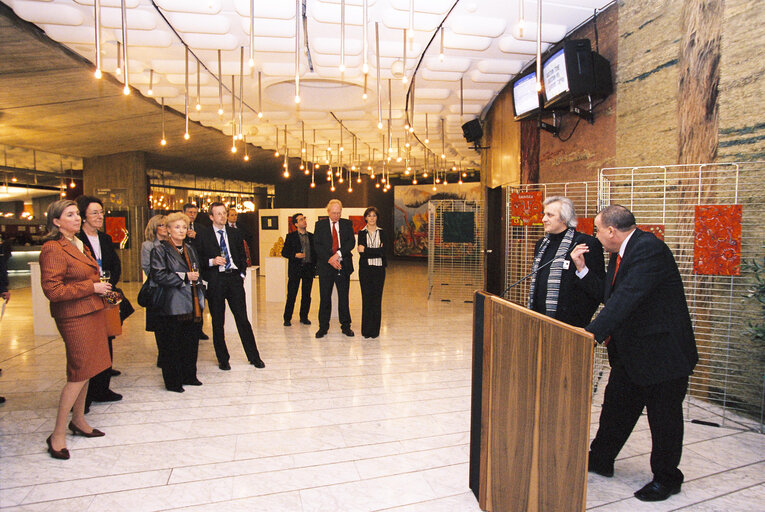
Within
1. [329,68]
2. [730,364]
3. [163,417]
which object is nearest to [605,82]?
[730,364]

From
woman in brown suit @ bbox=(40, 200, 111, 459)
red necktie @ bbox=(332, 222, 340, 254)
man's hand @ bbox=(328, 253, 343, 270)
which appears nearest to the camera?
woman in brown suit @ bbox=(40, 200, 111, 459)

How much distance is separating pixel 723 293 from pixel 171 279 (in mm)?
4565

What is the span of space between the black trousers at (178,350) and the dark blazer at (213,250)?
2.06 feet

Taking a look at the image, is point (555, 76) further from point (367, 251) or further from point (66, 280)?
point (66, 280)

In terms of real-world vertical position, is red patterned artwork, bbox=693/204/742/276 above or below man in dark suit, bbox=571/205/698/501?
above

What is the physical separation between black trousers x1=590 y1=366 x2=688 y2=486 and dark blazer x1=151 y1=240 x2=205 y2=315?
128 inches

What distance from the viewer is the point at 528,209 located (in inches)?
217

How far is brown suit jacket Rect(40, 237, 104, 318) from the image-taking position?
112 inches

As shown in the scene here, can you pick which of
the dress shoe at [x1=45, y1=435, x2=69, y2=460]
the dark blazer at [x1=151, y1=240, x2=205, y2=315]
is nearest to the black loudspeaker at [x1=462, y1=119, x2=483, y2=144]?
the dark blazer at [x1=151, y1=240, x2=205, y2=315]

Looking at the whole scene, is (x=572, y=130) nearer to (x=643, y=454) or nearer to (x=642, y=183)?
(x=642, y=183)

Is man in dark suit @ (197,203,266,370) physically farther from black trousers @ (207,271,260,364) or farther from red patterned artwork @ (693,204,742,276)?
red patterned artwork @ (693,204,742,276)

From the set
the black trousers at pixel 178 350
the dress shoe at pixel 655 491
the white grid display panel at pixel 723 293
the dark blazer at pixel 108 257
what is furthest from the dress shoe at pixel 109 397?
the white grid display panel at pixel 723 293

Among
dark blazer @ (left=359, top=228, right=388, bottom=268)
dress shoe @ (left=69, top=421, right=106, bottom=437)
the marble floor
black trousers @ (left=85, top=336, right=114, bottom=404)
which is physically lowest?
the marble floor

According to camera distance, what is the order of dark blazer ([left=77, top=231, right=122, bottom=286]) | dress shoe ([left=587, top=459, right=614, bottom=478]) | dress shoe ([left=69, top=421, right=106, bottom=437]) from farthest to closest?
dark blazer ([left=77, top=231, right=122, bottom=286]), dress shoe ([left=69, top=421, right=106, bottom=437]), dress shoe ([left=587, top=459, right=614, bottom=478])
